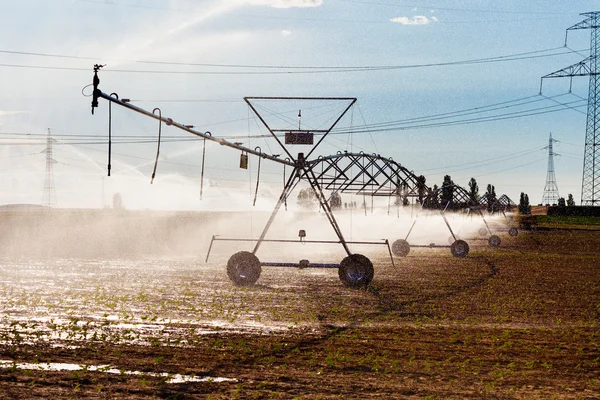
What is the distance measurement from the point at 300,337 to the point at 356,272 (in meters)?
9.40

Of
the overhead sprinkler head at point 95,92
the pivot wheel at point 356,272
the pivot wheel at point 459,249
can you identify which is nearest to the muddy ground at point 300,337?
the pivot wheel at point 356,272

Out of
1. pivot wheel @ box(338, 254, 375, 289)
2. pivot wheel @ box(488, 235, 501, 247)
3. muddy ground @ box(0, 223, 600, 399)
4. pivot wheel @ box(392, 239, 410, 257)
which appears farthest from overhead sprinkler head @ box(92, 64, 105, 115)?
pivot wheel @ box(488, 235, 501, 247)

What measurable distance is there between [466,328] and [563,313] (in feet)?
14.4

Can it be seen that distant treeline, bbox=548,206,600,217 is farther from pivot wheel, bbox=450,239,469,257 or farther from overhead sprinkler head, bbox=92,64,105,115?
overhead sprinkler head, bbox=92,64,105,115

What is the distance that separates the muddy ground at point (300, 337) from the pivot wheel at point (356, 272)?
0.46 m

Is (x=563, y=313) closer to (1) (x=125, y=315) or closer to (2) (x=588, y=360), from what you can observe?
(2) (x=588, y=360)

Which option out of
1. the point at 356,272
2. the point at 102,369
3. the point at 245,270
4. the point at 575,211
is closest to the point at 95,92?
the point at 102,369

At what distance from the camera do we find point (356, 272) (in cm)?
2445

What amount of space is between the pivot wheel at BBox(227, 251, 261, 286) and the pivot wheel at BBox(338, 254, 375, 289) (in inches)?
121

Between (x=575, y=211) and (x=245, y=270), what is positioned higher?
(x=575, y=211)

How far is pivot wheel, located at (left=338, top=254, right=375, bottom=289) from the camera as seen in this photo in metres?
24.4

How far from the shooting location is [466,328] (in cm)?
1678

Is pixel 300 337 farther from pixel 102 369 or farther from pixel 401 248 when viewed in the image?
pixel 401 248

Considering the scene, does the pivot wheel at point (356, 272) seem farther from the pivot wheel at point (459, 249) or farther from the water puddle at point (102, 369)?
the pivot wheel at point (459, 249)
